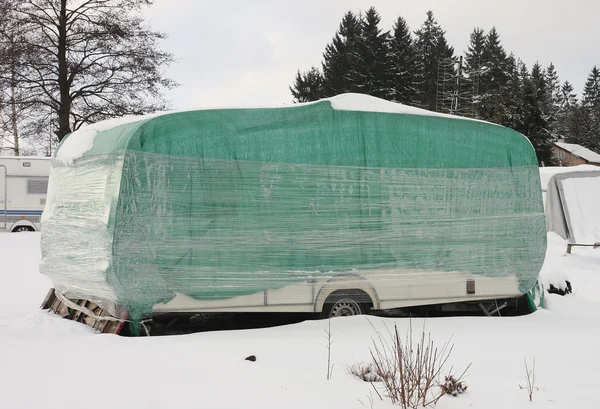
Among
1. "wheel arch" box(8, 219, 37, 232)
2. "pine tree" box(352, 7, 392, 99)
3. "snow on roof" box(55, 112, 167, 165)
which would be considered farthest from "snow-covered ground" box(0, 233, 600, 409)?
"pine tree" box(352, 7, 392, 99)

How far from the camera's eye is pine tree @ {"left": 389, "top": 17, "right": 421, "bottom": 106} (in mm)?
39062

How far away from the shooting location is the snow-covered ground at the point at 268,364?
450 cm

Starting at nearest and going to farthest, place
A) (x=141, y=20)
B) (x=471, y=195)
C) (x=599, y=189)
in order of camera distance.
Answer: (x=471, y=195)
(x=599, y=189)
(x=141, y=20)

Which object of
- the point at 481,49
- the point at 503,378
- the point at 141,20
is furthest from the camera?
the point at 481,49

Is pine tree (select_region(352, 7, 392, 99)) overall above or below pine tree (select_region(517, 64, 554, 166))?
above

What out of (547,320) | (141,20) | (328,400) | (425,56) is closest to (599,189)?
(547,320)

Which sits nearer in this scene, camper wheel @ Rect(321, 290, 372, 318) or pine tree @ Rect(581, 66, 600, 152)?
camper wheel @ Rect(321, 290, 372, 318)

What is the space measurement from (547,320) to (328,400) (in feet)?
14.1

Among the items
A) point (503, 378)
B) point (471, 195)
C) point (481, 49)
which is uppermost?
point (481, 49)

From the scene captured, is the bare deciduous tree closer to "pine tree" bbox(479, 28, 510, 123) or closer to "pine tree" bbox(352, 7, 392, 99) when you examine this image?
"pine tree" bbox(352, 7, 392, 99)

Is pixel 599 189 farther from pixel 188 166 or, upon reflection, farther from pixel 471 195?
pixel 188 166

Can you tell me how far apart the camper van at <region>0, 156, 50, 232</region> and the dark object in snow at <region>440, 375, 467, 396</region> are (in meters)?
16.5

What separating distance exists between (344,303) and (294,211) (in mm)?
1239

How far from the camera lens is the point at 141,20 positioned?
22297mm
